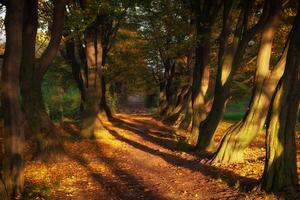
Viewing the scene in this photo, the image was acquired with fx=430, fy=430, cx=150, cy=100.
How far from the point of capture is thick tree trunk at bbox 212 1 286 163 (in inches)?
500

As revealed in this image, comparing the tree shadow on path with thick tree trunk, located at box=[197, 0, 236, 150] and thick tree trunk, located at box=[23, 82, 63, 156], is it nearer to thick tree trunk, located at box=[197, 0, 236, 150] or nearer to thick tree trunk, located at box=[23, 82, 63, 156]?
thick tree trunk, located at box=[197, 0, 236, 150]

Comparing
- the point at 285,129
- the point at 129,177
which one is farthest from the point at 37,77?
the point at 285,129

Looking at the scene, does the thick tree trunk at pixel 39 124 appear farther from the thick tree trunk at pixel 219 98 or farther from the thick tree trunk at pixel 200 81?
the thick tree trunk at pixel 200 81

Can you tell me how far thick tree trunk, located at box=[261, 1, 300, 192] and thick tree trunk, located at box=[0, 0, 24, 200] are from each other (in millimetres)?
5691

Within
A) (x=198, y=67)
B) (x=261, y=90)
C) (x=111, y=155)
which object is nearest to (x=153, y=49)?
(x=198, y=67)

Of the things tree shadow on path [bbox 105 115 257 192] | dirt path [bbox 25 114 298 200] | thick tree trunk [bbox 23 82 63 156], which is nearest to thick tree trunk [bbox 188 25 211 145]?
tree shadow on path [bbox 105 115 257 192]

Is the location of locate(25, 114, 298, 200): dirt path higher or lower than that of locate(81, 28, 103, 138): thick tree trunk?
lower

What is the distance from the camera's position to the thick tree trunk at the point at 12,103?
9.83 meters

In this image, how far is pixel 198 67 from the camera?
20.4m

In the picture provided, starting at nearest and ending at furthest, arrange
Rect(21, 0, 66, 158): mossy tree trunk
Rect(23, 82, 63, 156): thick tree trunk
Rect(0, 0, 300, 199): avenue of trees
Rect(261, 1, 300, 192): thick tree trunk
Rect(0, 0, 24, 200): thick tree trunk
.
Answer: Rect(261, 1, 300, 192): thick tree trunk
Rect(0, 0, 300, 199): avenue of trees
Rect(0, 0, 24, 200): thick tree trunk
Rect(21, 0, 66, 158): mossy tree trunk
Rect(23, 82, 63, 156): thick tree trunk

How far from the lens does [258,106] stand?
12.8 m

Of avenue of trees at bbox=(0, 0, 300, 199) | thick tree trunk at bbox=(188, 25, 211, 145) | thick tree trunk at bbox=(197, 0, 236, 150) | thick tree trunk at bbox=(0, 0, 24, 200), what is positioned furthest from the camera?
thick tree trunk at bbox=(188, 25, 211, 145)

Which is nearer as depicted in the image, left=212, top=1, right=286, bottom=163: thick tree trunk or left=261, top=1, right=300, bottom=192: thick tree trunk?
left=261, top=1, right=300, bottom=192: thick tree trunk

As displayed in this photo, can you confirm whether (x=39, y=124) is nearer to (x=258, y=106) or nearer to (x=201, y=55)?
(x=258, y=106)
